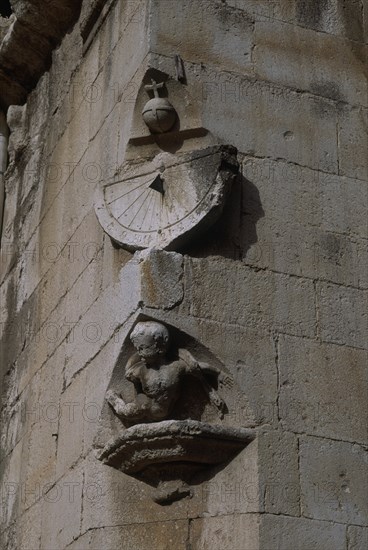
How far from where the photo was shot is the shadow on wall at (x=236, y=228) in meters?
5.76

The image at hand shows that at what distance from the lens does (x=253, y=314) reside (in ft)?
18.5

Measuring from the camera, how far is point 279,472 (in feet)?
17.3

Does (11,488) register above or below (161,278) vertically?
below

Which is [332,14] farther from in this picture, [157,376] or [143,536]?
[143,536]

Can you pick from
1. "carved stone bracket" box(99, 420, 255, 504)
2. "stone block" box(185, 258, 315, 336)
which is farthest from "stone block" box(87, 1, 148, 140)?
"carved stone bracket" box(99, 420, 255, 504)

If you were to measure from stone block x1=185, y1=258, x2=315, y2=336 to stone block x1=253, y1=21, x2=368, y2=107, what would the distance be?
1.16 meters

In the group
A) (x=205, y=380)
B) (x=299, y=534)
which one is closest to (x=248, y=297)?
(x=205, y=380)

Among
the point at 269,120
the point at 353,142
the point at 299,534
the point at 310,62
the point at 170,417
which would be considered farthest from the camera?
the point at 310,62

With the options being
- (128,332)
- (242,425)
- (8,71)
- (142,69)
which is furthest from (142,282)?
(8,71)

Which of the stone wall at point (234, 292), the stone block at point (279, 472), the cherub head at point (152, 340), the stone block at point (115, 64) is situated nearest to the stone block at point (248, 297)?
the stone wall at point (234, 292)

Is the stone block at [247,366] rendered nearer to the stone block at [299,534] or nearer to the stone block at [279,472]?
the stone block at [279,472]

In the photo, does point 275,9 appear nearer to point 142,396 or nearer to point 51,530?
point 142,396

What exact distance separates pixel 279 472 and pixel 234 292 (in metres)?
0.89

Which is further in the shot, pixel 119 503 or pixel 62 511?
pixel 62 511
